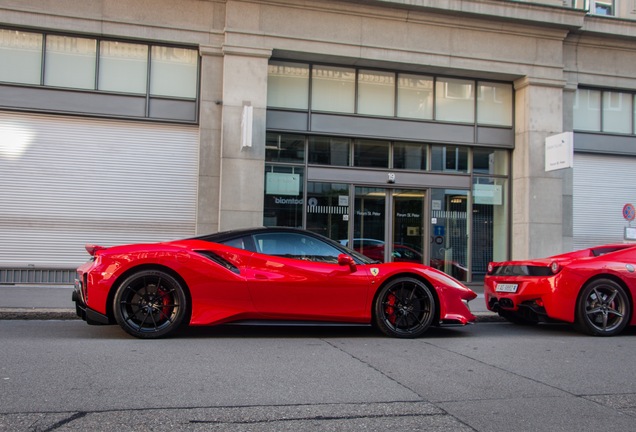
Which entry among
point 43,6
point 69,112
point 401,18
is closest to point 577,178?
point 401,18

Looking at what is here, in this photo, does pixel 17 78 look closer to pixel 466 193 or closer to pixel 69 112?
pixel 69 112

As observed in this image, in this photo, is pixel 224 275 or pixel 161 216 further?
pixel 161 216

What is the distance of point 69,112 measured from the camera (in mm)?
12086

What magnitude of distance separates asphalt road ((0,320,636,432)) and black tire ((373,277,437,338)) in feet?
0.67

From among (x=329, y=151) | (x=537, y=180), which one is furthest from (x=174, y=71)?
(x=537, y=180)

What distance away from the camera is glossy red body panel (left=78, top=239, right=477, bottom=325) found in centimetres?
662

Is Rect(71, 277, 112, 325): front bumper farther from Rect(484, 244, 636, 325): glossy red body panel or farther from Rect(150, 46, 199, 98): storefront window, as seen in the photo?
Rect(150, 46, 199, 98): storefront window

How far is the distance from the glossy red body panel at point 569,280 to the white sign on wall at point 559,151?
17.2 feet

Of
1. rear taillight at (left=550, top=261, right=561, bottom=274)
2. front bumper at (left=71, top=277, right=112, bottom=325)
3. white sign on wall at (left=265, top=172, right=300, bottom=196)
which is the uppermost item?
white sign on wall at (left=265, top=172, right=300, bottom=196)

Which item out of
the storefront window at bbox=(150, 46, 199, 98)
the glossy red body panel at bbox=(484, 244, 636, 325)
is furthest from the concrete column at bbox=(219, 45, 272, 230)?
the glossy red body panel at bbox=(484, 244, 636, 325)

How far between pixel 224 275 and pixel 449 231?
28.4 ft

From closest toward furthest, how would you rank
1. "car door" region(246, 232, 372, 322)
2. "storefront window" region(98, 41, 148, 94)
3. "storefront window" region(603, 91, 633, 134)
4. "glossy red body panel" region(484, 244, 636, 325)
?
"car door" region(246, 232, 372, 322) → "glossy red body panel" region(484, 244, 636, 325) → "storefront window" region(98, 41, 148, 94) → "storefront window" region(603, 91, 633, 134)

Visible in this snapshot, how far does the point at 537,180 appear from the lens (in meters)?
14.1

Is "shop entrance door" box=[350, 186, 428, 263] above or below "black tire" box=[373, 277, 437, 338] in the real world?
above
